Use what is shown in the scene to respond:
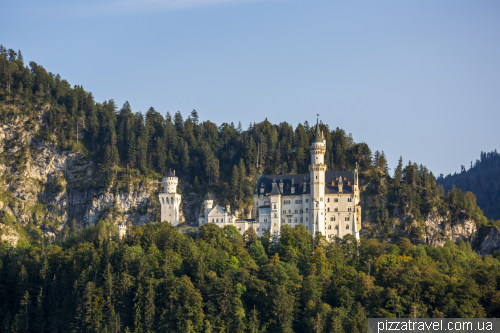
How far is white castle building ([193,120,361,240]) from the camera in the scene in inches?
4035

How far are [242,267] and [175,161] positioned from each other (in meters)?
44.6

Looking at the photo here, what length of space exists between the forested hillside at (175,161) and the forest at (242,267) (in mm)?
363

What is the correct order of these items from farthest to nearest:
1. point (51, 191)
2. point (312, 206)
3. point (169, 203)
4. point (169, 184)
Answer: point (51, 191)
point (169, 184)
point (169, 203)
point (312, 206)

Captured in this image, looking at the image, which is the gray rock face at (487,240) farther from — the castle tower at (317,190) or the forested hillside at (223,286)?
the castle tower at (317,190)

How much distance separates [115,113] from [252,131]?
2923 centimetres

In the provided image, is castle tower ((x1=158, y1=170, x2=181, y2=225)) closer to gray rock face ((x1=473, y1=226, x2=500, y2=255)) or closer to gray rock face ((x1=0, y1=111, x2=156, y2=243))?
gray rock face ((x1=0, y1=111, x2=156, y2=243))

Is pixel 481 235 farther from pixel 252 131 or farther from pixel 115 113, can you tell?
pixel 115 113

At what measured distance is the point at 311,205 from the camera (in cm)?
10306

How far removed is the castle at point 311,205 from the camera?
336 feet

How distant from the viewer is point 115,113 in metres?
141

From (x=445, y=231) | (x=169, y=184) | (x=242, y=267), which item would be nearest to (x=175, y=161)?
(x=169, y=184)

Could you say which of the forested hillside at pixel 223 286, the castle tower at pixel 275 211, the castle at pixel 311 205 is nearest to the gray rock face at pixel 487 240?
the forested hillside at pixel 223 286

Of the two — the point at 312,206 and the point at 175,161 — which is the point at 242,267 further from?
the point at 175,161

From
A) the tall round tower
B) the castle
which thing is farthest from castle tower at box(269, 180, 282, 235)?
the tall round tower
